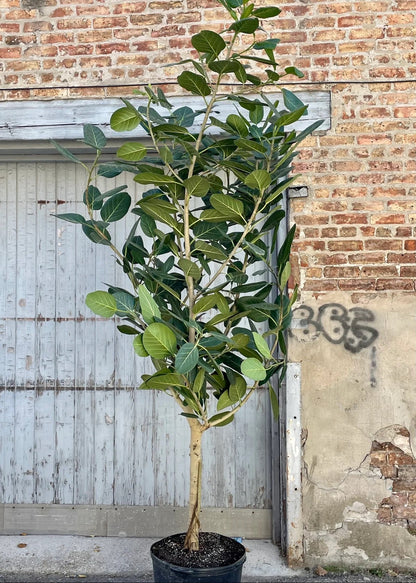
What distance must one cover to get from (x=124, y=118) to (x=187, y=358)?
40.6 inches

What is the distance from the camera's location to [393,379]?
153 inches

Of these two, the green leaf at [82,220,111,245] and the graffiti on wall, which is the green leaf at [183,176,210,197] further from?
the graffiti on wall

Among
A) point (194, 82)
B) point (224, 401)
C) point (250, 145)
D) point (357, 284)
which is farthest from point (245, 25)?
point (357, 284)

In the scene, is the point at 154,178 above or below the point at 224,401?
above

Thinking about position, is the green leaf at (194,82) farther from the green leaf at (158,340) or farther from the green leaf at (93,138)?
the green leaf at (158,340)

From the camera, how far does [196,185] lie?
109 inches

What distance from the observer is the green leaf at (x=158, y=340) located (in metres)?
2.70

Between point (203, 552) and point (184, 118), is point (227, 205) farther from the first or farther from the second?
point (203, 552)

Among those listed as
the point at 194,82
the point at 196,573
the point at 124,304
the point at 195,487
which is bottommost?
the point at 196,573

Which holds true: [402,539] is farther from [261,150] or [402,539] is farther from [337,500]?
[261,150]

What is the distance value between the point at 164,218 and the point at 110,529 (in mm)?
2369

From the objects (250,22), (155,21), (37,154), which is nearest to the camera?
(250,22)

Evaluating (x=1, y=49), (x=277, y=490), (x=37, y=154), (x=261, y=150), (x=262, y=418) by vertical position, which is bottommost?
(x=277, y=490)

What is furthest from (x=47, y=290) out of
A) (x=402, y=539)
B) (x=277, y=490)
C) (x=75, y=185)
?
(x=402, y=539)
